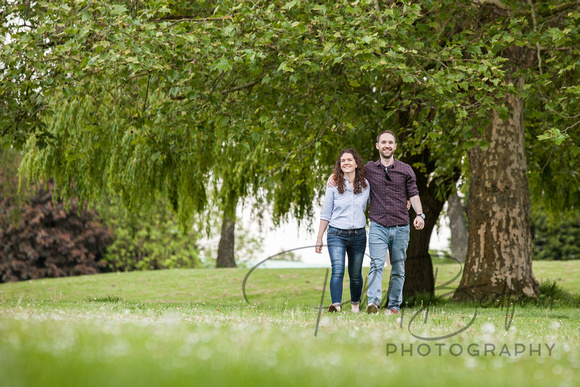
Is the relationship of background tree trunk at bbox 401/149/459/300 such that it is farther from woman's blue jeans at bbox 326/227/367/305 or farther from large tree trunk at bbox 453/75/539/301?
woman's blue jeans at bbox 326/227/367/305

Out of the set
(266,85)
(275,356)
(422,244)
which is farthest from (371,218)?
(422,244)

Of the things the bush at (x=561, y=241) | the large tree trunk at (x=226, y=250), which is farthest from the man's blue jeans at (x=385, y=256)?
the bush at (x=561, y=241)

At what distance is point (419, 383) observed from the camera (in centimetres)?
295

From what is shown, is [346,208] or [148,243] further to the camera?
[148,243]

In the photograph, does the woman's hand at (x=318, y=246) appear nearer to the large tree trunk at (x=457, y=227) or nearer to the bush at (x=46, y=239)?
the bush at (x=46, y=239)

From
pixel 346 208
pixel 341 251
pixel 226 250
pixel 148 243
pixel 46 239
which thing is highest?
pixel 346 208

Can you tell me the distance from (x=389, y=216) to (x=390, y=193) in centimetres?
31

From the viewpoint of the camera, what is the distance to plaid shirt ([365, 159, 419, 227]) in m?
7.83

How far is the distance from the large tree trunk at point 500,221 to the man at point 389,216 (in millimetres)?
3866

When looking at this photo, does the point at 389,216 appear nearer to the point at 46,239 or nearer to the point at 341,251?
the point at 341,251

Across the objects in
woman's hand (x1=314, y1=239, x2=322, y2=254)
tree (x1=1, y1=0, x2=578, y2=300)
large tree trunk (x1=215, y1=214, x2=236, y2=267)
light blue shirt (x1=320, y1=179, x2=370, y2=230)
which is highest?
tree (x1=1, y1=0, x2=578, y2=300)

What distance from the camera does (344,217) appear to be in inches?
304

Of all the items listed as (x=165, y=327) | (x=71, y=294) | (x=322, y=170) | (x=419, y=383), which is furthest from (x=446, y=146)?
(x=71, y=294)

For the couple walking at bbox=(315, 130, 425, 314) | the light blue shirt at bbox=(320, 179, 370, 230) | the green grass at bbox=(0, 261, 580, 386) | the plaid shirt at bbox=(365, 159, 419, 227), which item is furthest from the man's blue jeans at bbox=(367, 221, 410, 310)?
the green grass at bbox=(0, 261, 580, 386)
